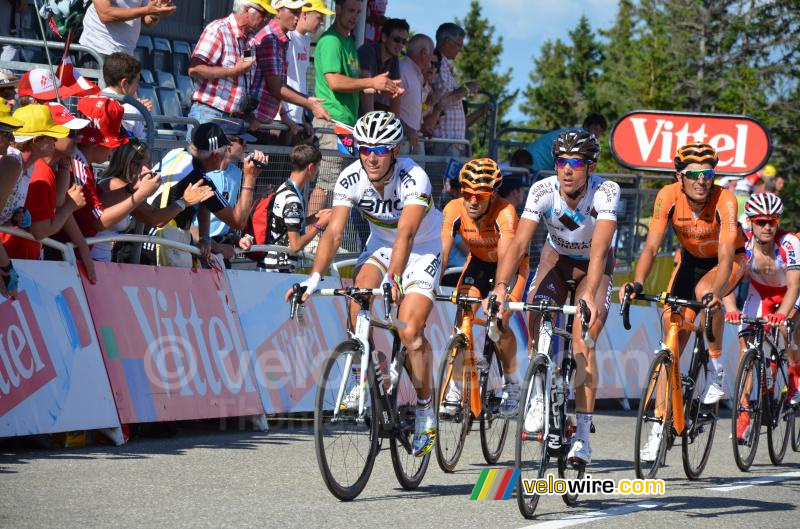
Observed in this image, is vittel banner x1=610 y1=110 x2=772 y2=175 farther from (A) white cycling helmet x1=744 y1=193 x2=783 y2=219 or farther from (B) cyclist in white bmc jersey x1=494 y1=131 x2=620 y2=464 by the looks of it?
(B) cyclist in white bmc jersey x1=494 y1=131 x2=620 y2=464

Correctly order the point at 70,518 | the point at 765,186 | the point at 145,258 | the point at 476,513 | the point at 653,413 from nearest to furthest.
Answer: the point at 70,518 → the point at 476,513 → the point at 653,413 → the point at 145,258 → the point at 765,186

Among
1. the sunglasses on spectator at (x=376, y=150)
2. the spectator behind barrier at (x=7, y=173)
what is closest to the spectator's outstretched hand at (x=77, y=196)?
the spectator behind barrier at (x=7, y=173)

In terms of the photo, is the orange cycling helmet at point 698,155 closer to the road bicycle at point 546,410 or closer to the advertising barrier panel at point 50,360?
the road bicycle at point 546,410

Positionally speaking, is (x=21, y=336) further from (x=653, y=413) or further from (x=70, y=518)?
(x=653, y=413)

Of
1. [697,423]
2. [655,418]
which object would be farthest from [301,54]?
[655,418]

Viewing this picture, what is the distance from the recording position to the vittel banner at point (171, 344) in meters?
9.59

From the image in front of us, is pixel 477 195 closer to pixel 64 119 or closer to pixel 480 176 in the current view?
pixel 480 176

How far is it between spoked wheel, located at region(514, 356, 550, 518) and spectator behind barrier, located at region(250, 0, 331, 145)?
566 cm

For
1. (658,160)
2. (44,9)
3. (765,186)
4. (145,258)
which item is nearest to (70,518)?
(145,258)

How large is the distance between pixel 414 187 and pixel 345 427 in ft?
5.94

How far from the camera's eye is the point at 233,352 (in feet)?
35.2

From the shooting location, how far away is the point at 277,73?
514 inches

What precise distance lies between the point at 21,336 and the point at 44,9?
14.8 ft

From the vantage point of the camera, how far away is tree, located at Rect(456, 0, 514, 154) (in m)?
64.5
